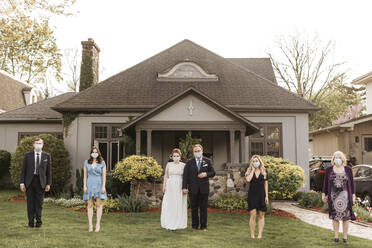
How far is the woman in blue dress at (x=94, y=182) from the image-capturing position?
765 cm

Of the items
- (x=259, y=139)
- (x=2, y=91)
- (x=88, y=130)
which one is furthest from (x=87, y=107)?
(x=2, y=91)

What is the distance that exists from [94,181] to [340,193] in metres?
5.08

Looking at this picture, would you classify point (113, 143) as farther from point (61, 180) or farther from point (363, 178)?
point (363, 178)

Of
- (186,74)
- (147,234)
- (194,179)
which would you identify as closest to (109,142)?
(186,74)

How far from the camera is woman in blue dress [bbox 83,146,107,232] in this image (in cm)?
765

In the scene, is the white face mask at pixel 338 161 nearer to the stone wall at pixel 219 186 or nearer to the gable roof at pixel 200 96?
the stone wall at pixel 219 186

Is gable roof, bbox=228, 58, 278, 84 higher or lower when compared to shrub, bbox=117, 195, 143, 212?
higher

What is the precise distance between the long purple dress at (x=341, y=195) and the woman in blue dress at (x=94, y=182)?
470 cm

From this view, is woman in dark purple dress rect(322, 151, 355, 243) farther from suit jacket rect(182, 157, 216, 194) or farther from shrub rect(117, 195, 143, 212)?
shrub rect(117, 195, 143, 212)

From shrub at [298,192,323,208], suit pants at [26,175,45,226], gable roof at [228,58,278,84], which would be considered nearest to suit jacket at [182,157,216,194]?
suit pants at [26,175,45,226]

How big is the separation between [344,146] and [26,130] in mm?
18600

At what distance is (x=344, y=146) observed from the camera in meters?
22.5

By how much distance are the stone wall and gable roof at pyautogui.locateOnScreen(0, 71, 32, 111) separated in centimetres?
1813

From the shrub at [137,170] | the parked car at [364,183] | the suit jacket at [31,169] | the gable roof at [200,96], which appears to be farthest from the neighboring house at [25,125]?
the parked car at [364,183]
